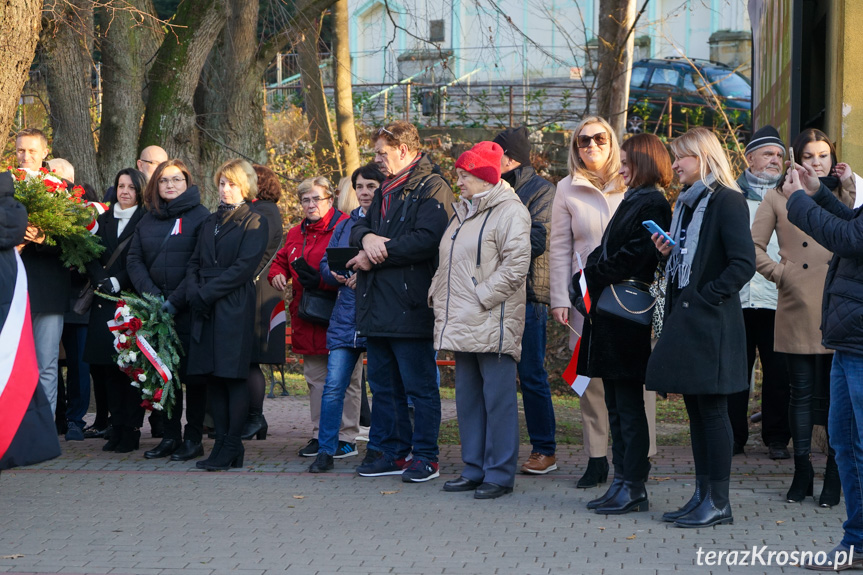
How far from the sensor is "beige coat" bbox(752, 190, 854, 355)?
6309 millimetres

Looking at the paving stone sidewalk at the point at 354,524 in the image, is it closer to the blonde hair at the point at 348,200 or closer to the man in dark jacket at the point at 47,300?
the man in dark jacket at the point at 47,300

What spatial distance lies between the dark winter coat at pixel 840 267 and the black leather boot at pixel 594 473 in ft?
6.66

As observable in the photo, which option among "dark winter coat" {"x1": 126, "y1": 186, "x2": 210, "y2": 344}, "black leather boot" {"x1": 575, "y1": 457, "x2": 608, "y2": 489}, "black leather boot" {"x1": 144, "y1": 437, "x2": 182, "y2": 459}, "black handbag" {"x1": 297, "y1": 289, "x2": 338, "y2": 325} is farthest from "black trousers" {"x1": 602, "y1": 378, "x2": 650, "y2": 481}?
"black leather boot" {"x1": 144, "y1": 437, "x2": 182, "y2": 459}

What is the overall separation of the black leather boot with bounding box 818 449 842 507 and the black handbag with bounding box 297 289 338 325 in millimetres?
3563

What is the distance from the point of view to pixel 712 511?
217 inches

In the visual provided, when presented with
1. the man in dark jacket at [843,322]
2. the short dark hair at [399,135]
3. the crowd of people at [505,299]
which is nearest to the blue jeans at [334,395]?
the crowd of people at [505,299]

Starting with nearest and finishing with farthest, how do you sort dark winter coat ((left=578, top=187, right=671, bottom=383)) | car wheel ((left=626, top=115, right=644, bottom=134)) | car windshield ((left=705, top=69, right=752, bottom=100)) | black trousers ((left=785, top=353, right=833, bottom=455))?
dark winter coat ((left=578, top=187, right=671, bottom=383)) → black trousers ((left=785, top=353, right=833, bottom=455)) → car wheel ((left=626, top=115, right=644, bottom=134)) → car windshield ((left=705, top=69, right=752, bottom=100))

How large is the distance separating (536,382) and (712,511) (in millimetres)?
1707

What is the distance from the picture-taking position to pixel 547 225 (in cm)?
703

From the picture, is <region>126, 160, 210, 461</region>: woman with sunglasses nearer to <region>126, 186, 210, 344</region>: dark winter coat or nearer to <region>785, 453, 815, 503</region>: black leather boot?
<region>126, 186, 210, 344</region>: dark winter coat

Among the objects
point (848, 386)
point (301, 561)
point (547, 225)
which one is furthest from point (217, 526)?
point (848, 386)

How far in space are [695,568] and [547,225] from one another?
2847 mm

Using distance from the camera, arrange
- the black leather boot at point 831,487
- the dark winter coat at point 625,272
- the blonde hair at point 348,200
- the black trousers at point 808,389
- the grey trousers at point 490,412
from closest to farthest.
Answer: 1. the dark winter coat at point 625,272
2. the black leather boot at point 831,487
3. the black trousers at point 808,389
4. the grey trousers at point 490,412
5. the blonde hair at point 348,200

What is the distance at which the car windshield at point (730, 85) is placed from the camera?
67.6ft
